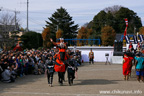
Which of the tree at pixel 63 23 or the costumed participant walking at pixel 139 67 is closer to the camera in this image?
the costumed participant walking at pixel 139 67

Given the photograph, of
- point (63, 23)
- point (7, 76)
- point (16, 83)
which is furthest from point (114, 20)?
point (16, 83)

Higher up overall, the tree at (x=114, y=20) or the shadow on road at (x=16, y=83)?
the tree at (x=114, y=20)

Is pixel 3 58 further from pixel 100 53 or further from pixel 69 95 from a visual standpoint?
pixel 100 53

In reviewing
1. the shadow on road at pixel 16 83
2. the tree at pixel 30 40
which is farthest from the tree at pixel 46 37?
the shadow on road at pixel 16 83

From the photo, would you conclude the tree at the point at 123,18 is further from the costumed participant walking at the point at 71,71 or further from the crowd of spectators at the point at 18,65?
the costumed participant walking at the point at 71,71

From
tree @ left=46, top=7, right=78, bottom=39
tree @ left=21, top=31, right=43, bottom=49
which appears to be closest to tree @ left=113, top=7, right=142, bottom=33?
tree @ left=46, top=7, right=78, bottom=39

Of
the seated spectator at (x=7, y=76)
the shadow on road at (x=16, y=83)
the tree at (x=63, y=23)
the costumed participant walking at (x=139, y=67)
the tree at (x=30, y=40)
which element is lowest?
the shadow on road at (x=16, y=83)

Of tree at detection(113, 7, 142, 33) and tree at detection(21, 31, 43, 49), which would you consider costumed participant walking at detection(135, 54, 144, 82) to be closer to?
tree at detection(21, 31, 43, 49)

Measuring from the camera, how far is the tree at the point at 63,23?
68688 millimetres

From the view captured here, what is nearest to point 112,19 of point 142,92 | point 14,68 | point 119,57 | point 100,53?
point 100,53

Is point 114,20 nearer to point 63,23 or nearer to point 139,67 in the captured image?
point 63,23

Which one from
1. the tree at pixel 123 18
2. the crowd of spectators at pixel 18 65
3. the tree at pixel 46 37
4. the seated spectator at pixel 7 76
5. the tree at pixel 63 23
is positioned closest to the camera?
the seated spectator at pixel 7 76

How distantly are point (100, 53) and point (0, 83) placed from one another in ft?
83.4

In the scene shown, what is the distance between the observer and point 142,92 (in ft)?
36.6
